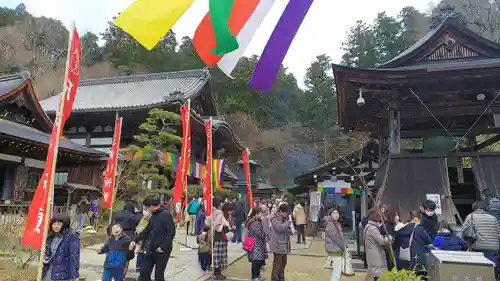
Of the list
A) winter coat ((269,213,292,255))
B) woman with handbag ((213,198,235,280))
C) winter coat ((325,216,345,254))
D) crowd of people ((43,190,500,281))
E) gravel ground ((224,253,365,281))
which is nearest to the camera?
crowd of people ((43,190,500,281))

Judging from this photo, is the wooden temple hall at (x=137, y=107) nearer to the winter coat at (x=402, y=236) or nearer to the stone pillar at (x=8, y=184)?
the stone pillar at (x=8, y=184)

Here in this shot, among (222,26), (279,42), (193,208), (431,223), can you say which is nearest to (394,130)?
(431,223)

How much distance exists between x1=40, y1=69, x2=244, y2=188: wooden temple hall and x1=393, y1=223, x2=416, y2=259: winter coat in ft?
34.9

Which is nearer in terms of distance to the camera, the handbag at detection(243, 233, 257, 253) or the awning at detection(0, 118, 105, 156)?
the handbag at detection(243, 233, 257, 253)

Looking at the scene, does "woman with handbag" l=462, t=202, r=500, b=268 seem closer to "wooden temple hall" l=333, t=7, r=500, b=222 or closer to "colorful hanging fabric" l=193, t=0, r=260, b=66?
"wooden temple hall" l=333, t=7, r=500, b=222

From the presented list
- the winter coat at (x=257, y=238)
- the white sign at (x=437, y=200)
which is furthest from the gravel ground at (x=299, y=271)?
the white sign at (x=437, y=200)

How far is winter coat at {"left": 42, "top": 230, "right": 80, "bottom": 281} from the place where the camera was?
14.6ft

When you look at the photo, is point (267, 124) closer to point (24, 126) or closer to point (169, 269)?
point (24, 126)

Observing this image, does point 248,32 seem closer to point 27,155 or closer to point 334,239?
point 334,239

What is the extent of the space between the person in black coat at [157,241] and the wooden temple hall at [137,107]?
962 centimetres

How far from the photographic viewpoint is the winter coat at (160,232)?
17.8 feet

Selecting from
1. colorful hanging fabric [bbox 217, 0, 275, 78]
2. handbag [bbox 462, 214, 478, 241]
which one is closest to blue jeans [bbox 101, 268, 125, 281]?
colorful hanging fabric [bbox 217, 0, 275, 78]

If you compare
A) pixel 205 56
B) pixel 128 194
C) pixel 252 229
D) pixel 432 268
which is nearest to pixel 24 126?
pixel 128 194

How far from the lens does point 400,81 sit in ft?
25.0
